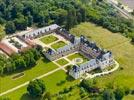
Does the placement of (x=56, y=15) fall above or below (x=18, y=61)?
below

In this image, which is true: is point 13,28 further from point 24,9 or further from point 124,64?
point 124,64

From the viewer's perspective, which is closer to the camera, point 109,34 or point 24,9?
point 109,34

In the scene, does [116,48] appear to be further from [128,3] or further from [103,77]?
[128,3]

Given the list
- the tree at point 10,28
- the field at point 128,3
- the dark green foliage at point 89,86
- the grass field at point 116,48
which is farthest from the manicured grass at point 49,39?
the field at point 128,3

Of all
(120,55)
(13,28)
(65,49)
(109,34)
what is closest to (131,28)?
(109,34)

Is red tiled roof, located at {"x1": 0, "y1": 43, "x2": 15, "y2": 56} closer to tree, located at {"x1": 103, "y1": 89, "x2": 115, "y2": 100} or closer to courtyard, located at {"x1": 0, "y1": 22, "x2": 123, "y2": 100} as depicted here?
courtyard, located at {"x1": 0, "y1": 22, "x2": 123, "y2": 100}

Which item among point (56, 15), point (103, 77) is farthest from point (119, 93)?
point (56, 15)
